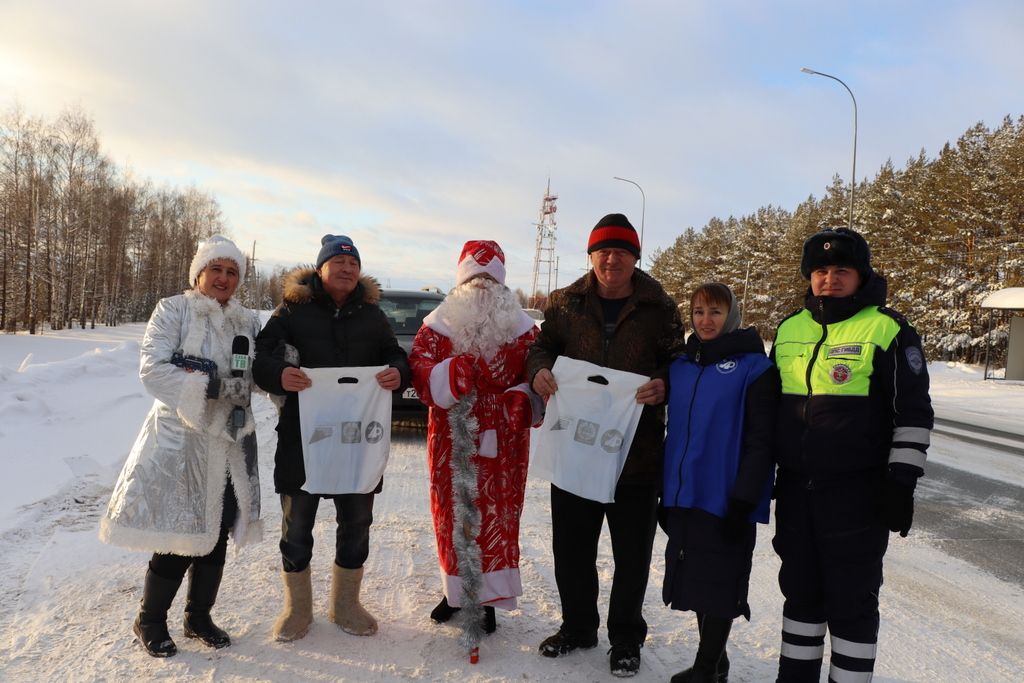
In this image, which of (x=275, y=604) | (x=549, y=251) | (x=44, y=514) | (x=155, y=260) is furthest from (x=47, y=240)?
(x=549, y=251)

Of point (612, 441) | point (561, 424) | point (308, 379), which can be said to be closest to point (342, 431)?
point (308, 379)

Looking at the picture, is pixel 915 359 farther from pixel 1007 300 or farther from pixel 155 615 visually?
pixel 1007 300

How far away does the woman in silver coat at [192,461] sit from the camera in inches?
119

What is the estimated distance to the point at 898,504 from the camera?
2.39m

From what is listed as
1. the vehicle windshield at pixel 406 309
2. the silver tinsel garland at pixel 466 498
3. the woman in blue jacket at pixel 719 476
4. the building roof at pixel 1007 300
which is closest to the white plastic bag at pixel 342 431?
the silver tinsel garland at pixel 466 498

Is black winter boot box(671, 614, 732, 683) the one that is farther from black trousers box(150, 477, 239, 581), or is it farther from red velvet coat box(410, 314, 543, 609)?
black trousers box(150, 477, 239, 581)

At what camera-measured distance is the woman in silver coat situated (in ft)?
9.91

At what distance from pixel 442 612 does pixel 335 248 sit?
6.97ft

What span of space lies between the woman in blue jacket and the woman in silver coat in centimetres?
221

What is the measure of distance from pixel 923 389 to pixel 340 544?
2885 mm

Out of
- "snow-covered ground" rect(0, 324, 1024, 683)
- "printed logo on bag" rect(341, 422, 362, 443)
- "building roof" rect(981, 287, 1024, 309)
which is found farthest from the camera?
"building roof" rect(981, 287, 1024, 309)

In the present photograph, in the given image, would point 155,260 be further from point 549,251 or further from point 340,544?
point 340,544

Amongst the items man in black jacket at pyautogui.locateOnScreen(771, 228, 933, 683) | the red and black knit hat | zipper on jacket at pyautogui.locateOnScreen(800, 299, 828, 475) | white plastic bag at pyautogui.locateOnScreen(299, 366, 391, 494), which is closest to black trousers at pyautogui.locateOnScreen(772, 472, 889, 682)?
man in black jacket at pyautogui.locateOnScreen(771, 228, 933, 683)

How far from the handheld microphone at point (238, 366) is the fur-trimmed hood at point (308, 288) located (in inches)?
13.6
